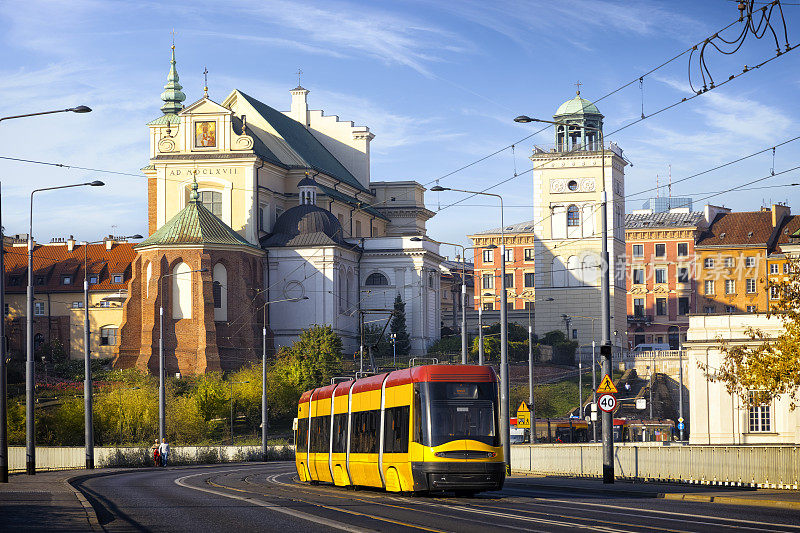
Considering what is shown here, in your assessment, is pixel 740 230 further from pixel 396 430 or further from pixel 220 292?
pixel 396 430

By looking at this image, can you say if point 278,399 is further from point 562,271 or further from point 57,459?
point 562,271

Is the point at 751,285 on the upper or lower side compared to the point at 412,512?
upper

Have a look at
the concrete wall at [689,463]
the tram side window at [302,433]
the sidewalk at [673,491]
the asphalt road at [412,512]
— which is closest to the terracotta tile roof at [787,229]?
Answer: the concrete wall at [689,463]

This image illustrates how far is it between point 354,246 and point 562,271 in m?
26.8

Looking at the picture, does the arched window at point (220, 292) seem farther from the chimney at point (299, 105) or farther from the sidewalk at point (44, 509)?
the sidewalk at point (44, 509)

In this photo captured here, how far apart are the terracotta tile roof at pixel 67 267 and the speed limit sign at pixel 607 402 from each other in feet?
303

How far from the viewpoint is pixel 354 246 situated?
377 ft

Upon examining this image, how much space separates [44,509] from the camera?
2497cm

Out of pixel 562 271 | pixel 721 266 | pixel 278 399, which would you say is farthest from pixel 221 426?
pixel 721 266

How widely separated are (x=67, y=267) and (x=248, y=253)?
28.3 metres

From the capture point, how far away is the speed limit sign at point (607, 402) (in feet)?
119

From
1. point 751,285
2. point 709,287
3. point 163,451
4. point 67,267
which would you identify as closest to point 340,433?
point 163,451

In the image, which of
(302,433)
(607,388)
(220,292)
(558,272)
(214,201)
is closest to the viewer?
(607,388)

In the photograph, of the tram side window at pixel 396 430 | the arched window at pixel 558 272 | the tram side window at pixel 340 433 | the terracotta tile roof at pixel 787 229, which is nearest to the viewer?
the tram side window at pixel 396 430
